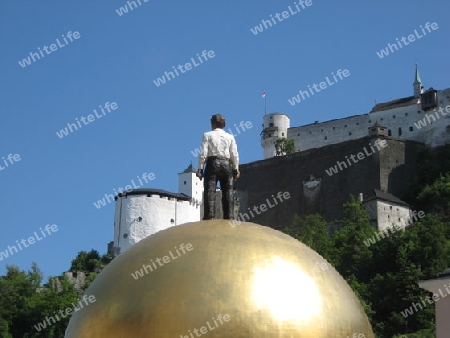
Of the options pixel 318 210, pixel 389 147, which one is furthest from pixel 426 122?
pixel 318 210

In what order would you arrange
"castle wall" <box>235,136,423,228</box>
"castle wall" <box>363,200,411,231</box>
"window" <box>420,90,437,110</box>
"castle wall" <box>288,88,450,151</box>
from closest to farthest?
"castle wall" <box>363,200,411,231</box>, "castle wall" <box>235,136,423,228</box>, "castle wall" <box>288,88,450,151</box>, "window" <box>420,90,437,110</box>

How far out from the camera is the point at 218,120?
267 inches

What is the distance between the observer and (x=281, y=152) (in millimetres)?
100688

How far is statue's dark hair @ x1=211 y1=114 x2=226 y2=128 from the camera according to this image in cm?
679

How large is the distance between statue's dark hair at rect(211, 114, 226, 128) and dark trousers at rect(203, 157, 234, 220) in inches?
11.8

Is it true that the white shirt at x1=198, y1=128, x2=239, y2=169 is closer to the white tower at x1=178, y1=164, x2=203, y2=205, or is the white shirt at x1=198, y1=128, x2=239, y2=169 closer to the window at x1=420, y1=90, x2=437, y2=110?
the window at x1=420, y1=90, x2=437, y2=110

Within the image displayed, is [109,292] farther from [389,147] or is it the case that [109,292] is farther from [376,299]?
[389,147]

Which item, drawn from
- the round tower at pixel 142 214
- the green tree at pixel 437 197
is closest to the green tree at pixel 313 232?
the green tree at pixel 437 197

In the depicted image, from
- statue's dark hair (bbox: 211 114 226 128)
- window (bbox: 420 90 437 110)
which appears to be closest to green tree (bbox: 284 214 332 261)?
window (bbox: 420 90 437 110)

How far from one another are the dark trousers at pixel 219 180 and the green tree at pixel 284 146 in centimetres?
9307

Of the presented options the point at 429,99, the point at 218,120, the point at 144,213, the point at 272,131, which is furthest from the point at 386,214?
the point at 218,120

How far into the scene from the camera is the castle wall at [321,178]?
274 feet

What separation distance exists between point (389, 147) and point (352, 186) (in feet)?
17.8

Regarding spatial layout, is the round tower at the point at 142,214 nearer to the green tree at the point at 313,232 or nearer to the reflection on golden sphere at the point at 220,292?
the green tree at the point at 313,232
